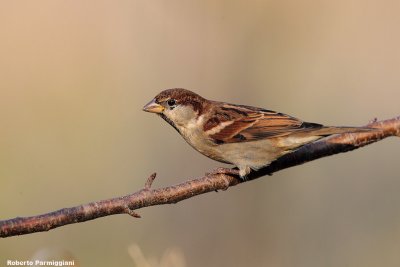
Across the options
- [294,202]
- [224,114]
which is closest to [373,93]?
[294,202]

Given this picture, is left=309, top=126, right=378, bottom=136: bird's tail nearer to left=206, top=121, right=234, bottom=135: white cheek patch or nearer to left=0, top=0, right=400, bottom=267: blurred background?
left=206, top=121, right=234, bottom=135: white cheek patch

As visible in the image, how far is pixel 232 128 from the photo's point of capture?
4.38 m

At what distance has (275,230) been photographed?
206 inches

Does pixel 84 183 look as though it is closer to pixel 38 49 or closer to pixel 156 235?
pixel 156 235

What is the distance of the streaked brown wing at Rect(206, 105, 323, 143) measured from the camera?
424 cm

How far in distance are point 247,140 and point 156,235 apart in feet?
4.31

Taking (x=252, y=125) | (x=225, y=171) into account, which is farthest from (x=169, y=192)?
(x=252, y=125)

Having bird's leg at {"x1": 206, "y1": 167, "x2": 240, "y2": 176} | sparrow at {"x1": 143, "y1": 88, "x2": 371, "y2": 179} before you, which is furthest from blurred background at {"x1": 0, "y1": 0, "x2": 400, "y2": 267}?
bird's leg at {"x1": 206, "y1": 167, "x2": 240, "y2": 176}

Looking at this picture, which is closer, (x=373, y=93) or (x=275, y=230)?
(x=275, y=230)

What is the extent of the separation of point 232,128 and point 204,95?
5.85 feet

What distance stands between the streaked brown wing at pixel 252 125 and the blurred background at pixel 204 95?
110cm

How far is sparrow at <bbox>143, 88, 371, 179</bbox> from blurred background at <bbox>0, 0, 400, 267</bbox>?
3.34 ft

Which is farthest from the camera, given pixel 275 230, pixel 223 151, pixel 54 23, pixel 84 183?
pixel 54 23

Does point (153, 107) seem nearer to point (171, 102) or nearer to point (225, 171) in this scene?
point (171, 102)
